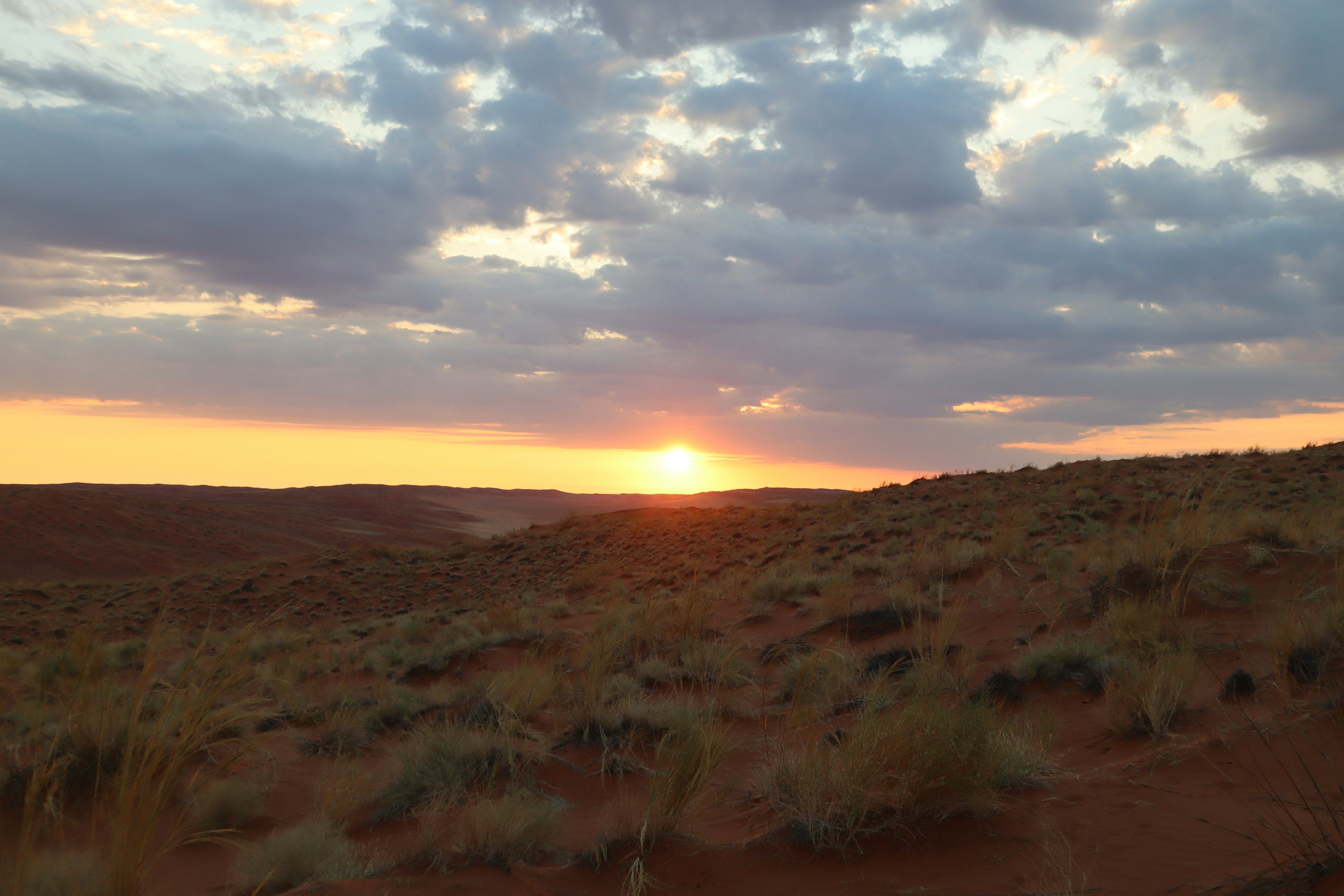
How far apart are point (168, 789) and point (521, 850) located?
1608mm

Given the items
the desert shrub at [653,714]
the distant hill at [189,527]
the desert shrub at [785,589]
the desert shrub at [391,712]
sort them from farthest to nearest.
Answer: the distant hill at [189,527] < the desert shrub at [785,589] < the desert shrub at [391,712] < the desert shrub at [653,714]

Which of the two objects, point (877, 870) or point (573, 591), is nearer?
point (877, 870)

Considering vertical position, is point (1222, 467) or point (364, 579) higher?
point (1222, 467)

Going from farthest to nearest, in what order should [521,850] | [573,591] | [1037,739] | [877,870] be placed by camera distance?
[573,591]
[1037,739]
[521,850]
[877,870]

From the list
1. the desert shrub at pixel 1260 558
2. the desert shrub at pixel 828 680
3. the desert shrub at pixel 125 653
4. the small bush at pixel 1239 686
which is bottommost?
the desert shrub at pixel 125 653

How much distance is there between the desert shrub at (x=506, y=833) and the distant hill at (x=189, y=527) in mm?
29154

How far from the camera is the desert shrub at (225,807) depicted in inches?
181

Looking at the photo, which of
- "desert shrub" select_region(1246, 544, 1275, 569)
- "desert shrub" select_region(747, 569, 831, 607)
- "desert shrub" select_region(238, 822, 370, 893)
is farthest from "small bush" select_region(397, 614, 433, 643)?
"desert shrub" select_region(1246, 544, 1275, 569)

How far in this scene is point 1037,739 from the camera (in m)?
4.58

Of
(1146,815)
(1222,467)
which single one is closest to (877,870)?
(1146,815)

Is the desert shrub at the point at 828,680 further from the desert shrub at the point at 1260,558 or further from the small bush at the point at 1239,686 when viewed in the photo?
the desert shrub at the point at 1260,558

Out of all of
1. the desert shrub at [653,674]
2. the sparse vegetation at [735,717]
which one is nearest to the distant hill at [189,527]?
the sparse vegetation at [735,717]

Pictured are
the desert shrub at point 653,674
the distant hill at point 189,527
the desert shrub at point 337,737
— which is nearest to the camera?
the desert shrub at point 337,737

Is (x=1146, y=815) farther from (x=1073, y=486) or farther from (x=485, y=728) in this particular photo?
(x=1073, y=486)
